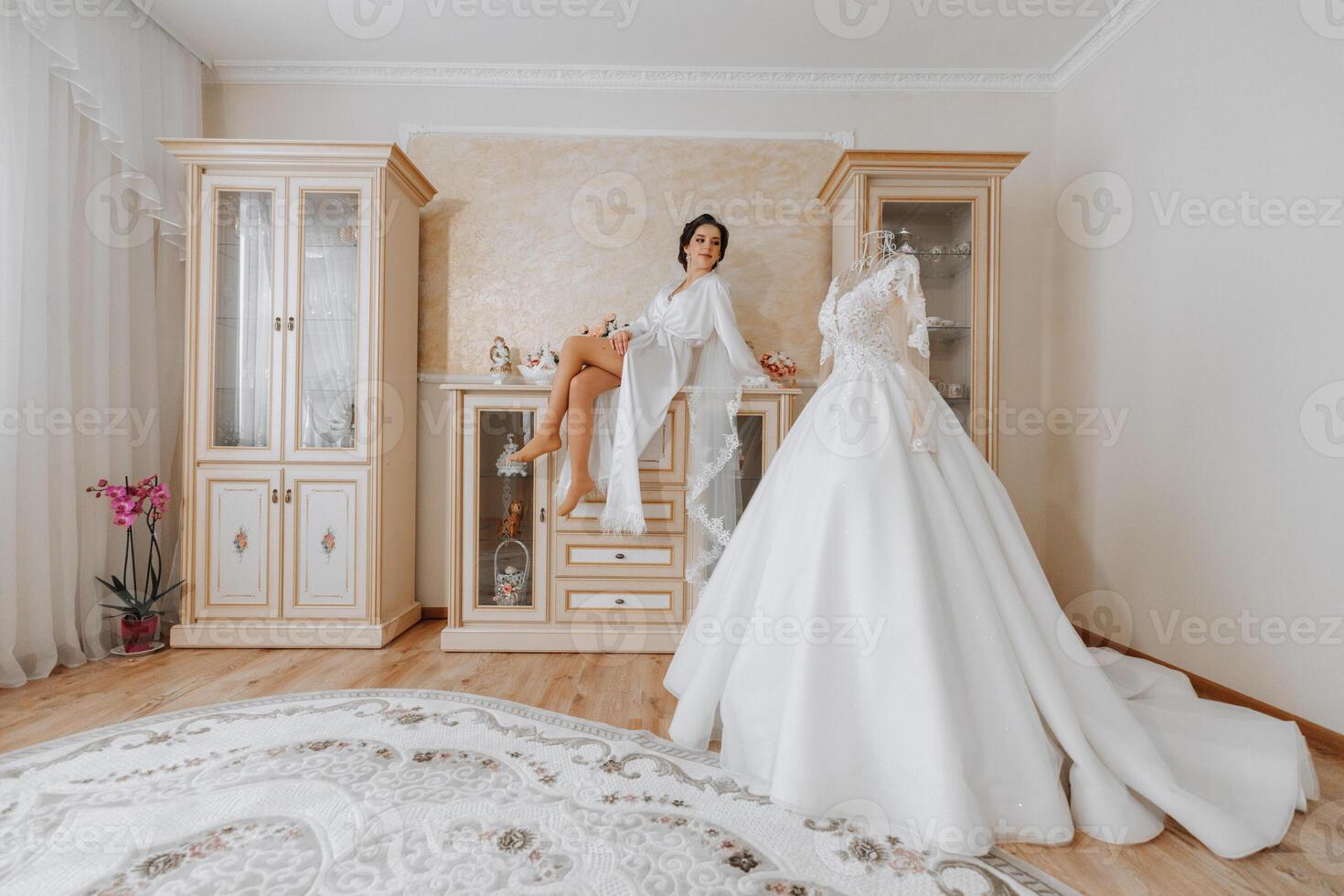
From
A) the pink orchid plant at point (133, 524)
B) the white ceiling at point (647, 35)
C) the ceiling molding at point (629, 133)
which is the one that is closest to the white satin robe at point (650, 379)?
the ceiling molding at point (629, 133)

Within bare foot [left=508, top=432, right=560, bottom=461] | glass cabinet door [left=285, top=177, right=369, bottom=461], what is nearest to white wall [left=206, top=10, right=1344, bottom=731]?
glass cabinet door [left=285, top=177, right=369, bottom=461]

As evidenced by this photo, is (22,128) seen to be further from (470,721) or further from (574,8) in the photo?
(470,721)

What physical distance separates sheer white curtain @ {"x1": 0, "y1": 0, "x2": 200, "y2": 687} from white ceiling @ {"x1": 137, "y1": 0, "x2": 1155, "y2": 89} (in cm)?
46

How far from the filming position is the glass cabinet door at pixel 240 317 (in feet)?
10.4

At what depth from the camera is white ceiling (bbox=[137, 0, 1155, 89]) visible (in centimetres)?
316

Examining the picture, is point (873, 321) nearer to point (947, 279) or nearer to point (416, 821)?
point (947, 279)

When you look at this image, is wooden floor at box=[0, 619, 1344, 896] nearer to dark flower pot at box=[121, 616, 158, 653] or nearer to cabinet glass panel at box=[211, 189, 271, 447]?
dark flower pot at box=[121, 616, 158, 653]

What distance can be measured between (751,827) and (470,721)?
3.58ft

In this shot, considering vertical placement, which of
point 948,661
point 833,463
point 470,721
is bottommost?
point 470,721

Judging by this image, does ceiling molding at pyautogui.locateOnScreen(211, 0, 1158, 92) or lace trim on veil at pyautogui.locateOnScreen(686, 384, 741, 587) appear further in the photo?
ceiling molding at pyautogui.locateOnScreen(211, 0, 1158, 92)

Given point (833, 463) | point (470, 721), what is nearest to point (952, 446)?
point (833, 463)

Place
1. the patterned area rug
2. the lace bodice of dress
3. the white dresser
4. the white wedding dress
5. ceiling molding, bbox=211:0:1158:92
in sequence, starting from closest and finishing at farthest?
the patterned area rug, the white wedding dress, the lace bodice of dress, the white dresser, ceiling molding, bbox=211:0:1158:92

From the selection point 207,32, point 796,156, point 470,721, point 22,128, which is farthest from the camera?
point 796,156

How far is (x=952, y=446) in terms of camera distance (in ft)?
6.74
